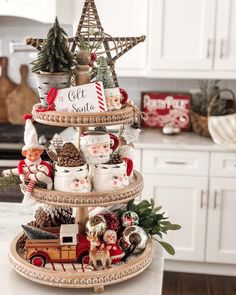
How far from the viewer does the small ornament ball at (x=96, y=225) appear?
4.66 feet

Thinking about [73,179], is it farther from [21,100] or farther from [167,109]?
[21,100]

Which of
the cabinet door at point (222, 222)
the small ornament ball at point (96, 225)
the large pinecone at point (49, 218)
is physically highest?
the small ornament ball at point (96, 225)

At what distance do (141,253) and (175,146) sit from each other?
191 centimetres

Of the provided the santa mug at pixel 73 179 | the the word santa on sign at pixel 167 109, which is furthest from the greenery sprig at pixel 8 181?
the the word santa on sign at pixel 167 109

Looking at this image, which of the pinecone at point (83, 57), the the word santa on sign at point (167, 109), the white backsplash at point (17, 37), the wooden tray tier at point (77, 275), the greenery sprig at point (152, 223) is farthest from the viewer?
the white backsplash at point (17, 37)

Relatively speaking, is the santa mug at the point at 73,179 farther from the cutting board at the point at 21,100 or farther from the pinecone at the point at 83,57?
the cutting board at the point at 21,100

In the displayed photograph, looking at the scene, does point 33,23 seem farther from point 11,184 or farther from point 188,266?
point 11,184

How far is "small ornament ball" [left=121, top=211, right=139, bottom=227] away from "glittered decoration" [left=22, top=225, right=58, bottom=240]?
0.67 feet

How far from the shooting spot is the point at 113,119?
1.41 metres

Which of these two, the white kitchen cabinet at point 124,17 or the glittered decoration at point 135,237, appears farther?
the white kitchen cabinet at point 124,17

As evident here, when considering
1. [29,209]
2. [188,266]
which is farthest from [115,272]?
[188,266]

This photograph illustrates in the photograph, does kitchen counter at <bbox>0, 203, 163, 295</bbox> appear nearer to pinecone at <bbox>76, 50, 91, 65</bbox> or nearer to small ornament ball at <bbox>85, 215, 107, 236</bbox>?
small ornament ball at <bbox>85, 215, 107, 236</bbox>

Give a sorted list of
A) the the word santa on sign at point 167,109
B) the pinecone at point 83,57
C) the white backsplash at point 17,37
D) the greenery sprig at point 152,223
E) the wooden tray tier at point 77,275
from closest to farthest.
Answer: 1. the wooden tray tier at point 77,275
2. the pinecone at point 83,57
3. the greenery sprig at point 152,223
4. the the word santa on sign at point 167,109
5. the white backsplash at point 17,37

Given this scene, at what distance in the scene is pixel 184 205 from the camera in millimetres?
3455
